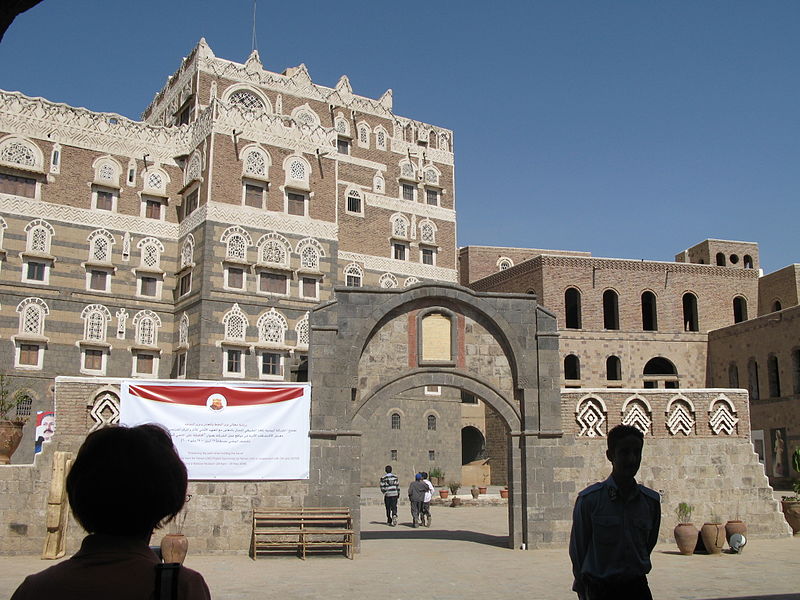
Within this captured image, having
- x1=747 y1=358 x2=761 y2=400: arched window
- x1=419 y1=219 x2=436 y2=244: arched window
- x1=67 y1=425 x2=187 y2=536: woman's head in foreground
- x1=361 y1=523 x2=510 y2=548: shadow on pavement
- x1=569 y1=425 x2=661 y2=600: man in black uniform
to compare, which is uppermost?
x1=419 y1=219 x2=436 y2=244: arched window

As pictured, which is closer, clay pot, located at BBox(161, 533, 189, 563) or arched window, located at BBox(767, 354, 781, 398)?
clay pot, located at BBox(161, 533, 189, 563)

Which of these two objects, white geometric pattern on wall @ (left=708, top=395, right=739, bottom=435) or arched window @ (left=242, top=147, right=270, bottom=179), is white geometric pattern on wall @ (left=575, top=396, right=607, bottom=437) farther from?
arched window @ (left=242, top=147, right=270, bottom=179)

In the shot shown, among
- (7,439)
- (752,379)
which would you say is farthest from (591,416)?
(752,379)

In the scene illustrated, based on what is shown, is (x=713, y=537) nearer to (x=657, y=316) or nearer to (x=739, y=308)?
(x=657, y=316)

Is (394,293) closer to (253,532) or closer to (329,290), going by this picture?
(253,532)

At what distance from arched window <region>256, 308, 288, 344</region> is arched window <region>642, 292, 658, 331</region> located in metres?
20.9

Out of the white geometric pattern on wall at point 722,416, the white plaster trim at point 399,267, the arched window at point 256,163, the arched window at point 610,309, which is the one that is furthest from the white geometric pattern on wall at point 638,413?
the arched window at point 610,309

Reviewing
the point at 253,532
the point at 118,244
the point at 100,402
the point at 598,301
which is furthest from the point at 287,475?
the point at 598,301

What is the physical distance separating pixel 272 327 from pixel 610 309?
2134 cm

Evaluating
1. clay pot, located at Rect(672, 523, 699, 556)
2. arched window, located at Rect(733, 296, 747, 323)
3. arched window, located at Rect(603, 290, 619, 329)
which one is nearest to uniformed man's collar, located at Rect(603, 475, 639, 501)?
clay pot, located at Rect(672, 523, 699, 556)

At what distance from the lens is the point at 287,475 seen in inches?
695

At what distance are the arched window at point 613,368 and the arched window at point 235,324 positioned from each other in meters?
20.1

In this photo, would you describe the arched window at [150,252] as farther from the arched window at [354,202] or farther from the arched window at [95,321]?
the arched window at [354,202]

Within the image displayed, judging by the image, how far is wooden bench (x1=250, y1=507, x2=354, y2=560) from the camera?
17031mm
